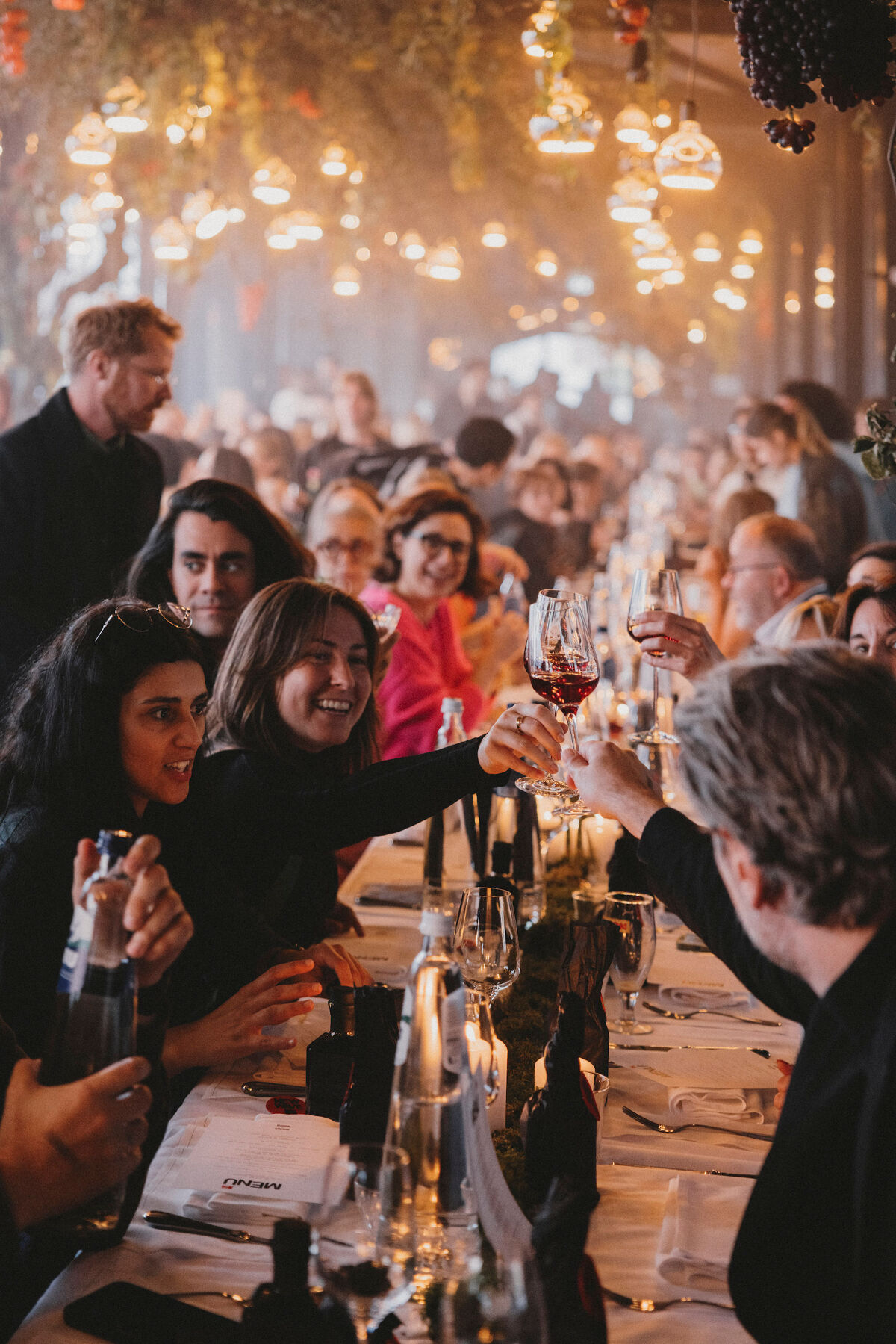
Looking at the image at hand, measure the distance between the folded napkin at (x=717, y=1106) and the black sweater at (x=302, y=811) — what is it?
21.8 inches

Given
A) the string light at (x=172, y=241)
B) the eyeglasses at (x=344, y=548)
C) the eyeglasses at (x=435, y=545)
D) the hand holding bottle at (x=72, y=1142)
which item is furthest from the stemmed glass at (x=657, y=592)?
the string light at (x=172, y=241)

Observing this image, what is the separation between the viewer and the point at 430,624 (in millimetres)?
4258

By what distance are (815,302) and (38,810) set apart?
9980 mm

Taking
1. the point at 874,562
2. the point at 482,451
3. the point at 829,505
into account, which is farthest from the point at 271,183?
the point at 874,562

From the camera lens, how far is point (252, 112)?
6672mm

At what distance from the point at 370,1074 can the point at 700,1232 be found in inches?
14.0

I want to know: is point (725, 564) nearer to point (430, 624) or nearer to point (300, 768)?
→ point (430, 624)

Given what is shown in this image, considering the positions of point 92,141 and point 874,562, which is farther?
point 92,141

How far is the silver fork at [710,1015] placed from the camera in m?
1.76

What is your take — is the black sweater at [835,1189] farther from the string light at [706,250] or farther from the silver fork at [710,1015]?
the string light at [706,250]

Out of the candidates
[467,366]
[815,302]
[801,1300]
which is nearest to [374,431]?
[467,366]

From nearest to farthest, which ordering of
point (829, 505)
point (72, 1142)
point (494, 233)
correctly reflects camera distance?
point (72, 1142) < point (829, 505) < point (494, 233)

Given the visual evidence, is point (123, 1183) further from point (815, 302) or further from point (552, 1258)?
point (815, 302)

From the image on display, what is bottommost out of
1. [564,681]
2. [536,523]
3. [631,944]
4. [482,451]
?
[631,944]
